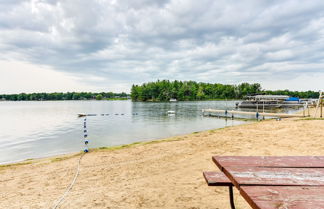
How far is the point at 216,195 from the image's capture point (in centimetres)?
452

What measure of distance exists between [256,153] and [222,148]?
1.73m

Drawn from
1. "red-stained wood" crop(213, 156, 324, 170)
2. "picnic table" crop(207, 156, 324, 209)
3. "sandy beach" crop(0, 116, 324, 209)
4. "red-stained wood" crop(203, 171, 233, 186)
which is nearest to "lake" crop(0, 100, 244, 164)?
"sandy beach" crop(0, 116, 324, 209)

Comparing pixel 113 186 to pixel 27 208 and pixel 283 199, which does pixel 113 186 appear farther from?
pixel 283 199

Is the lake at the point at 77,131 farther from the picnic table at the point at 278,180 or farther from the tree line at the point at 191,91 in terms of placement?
the tree line at the point at 191,91

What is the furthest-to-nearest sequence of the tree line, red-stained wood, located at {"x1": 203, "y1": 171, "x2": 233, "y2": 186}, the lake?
the tree line < the lake < red-stained wood, located at {"x1": 203, "y1": 171, "x2": 233, "y2": 186}

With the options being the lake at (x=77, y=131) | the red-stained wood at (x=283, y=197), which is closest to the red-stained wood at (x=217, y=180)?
the red-stained wood at (x=283, y=197)

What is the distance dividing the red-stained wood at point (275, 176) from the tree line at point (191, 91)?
14105 cm

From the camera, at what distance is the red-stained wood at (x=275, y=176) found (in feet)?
5.81

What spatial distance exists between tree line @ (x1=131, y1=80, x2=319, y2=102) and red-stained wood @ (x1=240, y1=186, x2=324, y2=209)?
464ft

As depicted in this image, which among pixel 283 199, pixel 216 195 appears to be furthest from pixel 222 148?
pixel 283 199

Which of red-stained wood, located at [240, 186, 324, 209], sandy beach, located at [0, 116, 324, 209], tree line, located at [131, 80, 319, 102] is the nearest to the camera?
red-stained wood, located at [240, 186, 324, 209]

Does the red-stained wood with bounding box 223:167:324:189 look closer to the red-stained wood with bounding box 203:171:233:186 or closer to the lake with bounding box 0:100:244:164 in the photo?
the red-stained wood with bounding box 203:171:233:186

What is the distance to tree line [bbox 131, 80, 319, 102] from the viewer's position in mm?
144875

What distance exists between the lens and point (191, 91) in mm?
151500
